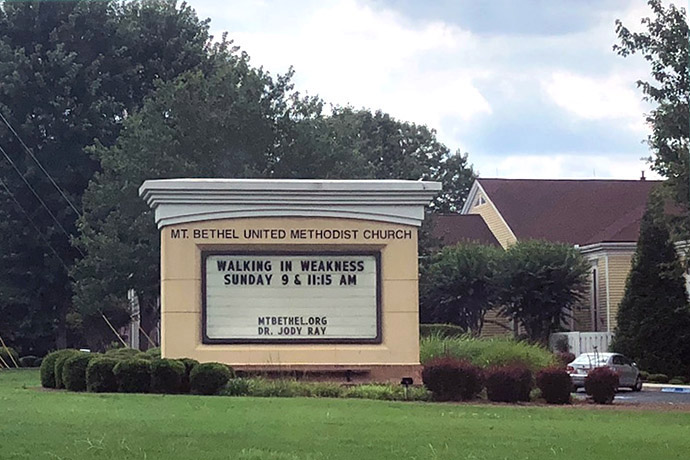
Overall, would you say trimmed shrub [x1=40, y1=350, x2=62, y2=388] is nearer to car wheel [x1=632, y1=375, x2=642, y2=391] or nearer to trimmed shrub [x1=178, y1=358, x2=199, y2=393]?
trimmed shrub [x1=178, y1=358, x2=199, y2=393]

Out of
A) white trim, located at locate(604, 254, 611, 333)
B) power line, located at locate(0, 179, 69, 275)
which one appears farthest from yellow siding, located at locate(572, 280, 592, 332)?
power line, located at locate(0, 179, 69, 275)

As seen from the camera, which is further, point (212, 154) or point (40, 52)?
point (40, 52)

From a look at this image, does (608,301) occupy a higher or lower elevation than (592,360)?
higher

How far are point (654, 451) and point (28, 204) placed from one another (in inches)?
1512

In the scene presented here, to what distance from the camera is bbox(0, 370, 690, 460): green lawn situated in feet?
38.8

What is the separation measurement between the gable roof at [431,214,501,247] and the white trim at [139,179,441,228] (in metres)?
29.3

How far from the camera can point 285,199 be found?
22.6 metres

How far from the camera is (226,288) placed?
22.5 metres

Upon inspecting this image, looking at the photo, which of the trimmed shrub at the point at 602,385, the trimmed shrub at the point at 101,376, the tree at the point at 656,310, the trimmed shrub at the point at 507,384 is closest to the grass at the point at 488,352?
the trimmed shrub at the point at 602,385

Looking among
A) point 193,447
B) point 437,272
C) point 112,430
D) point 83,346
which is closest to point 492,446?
point 193,447

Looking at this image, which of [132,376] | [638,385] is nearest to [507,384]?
[132,376]

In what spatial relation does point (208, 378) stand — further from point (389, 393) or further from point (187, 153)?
point (187, 153)

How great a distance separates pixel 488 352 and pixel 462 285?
20.7 m

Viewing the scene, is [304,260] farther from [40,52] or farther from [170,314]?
[40,52]
